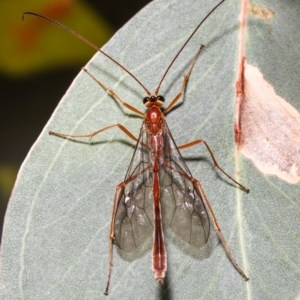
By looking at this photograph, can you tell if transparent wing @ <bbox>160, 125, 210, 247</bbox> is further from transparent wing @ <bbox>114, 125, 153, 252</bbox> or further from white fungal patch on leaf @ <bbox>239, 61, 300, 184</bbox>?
white fungal patch on leaf @ <bbox>239, 61, 300, 184</bbox>

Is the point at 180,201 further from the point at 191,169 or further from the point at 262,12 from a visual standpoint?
the point at 262,12

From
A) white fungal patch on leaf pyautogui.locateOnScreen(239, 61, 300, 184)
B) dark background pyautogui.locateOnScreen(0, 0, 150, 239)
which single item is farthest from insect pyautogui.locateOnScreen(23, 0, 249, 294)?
dark background pyautogui.locateOnScreen(0, 0, 150, 239)

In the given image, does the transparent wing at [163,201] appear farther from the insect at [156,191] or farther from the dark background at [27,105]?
the dark background at [27,105]

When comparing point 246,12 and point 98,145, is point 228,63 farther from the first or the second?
point 98,145

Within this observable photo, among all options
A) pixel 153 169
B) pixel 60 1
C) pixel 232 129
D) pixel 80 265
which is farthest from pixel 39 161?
pixel 60 1

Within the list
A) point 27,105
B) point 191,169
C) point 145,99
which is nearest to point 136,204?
point 191,169

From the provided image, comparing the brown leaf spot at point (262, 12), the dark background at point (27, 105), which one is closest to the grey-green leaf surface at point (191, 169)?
the brown leaf spot at point (262, 12)
